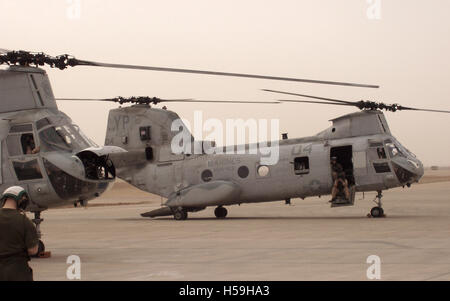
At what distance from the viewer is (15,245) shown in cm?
878

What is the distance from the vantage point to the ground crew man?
871 centimetres

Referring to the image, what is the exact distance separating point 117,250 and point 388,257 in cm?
647

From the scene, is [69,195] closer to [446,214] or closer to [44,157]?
[44,157]

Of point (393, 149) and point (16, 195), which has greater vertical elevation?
point (393, 149)


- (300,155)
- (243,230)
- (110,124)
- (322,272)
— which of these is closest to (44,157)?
(322,272)

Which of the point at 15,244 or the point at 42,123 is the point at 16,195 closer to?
the point at 15,244

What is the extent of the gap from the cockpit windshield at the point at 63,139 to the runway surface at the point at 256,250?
239 cm

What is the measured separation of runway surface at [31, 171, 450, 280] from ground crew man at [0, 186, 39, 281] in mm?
4575

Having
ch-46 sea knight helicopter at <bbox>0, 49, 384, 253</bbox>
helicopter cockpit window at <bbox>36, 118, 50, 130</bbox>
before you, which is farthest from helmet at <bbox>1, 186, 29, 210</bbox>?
helicopter cockpit window at <bbox>36, 118, 50, 130</bbox>

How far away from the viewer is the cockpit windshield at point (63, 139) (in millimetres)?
17250

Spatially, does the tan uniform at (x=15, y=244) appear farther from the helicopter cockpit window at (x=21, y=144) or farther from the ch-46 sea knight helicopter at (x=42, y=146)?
the helicopter cockpit window at (x=21, y=144)

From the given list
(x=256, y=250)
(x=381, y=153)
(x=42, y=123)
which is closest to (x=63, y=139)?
(x=42, y=123)

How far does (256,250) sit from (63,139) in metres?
4.94

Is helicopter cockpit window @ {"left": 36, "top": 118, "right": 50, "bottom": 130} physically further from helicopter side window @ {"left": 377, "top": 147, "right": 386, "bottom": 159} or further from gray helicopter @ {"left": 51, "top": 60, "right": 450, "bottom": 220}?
helicopter side window @ {"left": 377, "top": 147, "right": 386, "bottom": 159}
